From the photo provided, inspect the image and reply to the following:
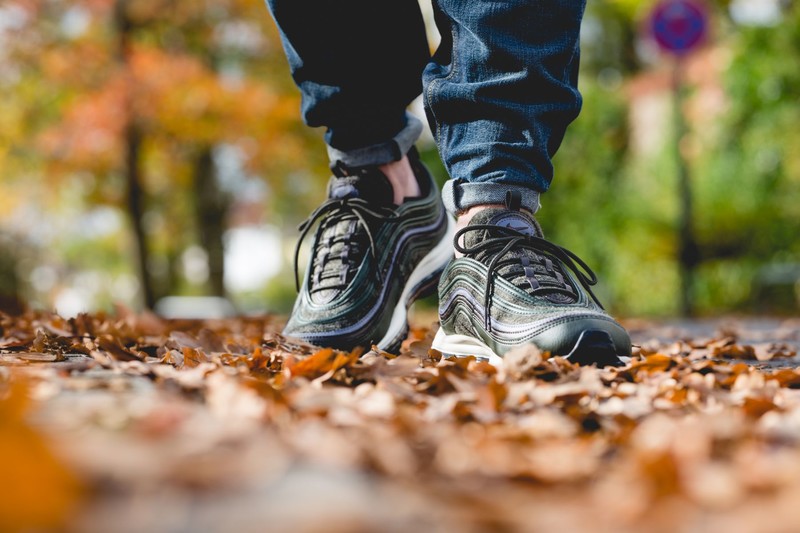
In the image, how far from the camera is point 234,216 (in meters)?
27.8

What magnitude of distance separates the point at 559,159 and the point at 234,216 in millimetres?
18637

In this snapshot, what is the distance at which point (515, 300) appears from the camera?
172cm

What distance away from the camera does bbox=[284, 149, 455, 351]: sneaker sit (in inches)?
78.4

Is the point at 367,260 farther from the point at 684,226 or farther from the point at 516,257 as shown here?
the point at 684,226

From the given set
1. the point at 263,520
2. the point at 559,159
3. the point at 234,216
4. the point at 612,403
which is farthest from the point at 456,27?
the point at 234,216

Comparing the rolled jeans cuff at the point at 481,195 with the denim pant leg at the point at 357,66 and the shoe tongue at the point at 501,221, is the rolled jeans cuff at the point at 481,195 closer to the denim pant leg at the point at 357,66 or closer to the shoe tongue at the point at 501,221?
the shoe tongue at the point at 501,221

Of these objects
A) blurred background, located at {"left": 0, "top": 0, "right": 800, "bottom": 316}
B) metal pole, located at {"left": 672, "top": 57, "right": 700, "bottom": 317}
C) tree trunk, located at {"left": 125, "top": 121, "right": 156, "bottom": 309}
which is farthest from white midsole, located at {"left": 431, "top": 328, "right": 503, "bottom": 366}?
tree trunk, located at {"left": 125, "top": 121, "right": 156, "bottom": 309}

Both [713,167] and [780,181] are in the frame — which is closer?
[780,181]

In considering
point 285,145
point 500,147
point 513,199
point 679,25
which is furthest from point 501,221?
point 285,145

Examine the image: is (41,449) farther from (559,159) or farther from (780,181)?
(559,159)

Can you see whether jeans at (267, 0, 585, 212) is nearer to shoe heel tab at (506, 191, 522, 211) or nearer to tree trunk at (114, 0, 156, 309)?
shoe heel tab at (506, 191, 522, 211)

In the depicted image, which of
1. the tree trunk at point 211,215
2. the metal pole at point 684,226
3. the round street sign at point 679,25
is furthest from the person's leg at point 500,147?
the tree trunk at point 211,215

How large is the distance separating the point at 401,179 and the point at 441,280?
44 cm

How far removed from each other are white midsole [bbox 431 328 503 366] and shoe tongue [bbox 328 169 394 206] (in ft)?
1.57
